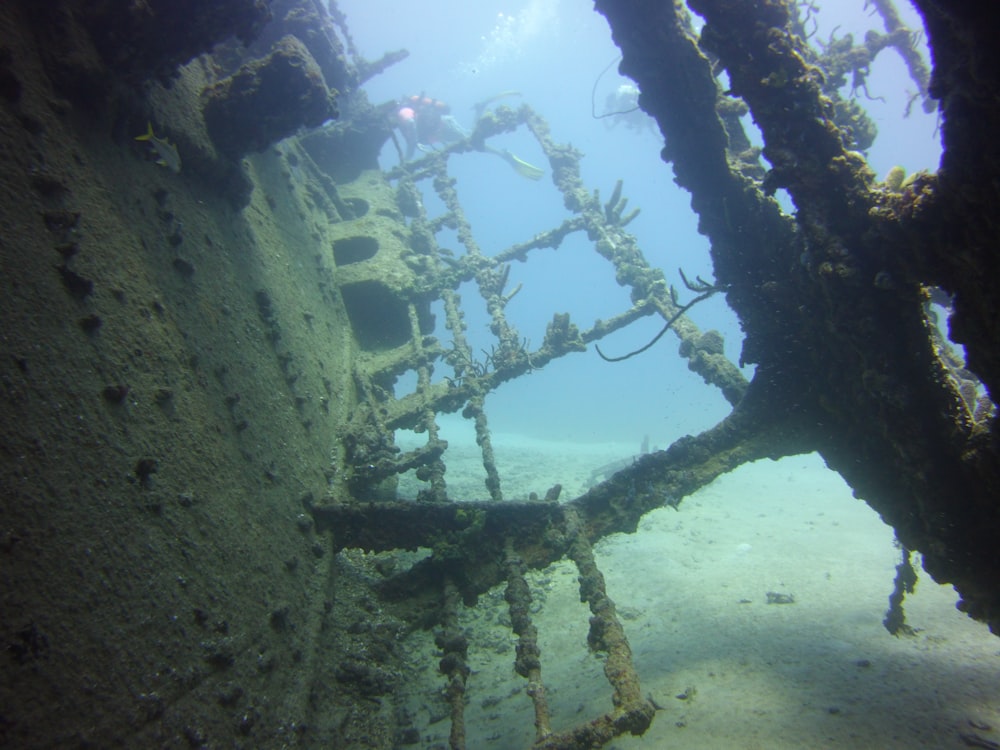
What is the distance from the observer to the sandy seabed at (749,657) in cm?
344

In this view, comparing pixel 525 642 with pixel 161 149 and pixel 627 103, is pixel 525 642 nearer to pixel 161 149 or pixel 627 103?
pixel 161 149

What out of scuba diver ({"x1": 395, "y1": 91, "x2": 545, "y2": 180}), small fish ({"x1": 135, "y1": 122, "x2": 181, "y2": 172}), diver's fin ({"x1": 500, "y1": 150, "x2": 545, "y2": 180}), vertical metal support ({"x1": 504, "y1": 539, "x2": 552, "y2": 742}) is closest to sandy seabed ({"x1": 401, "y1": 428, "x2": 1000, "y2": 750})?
vertical metal support ({"x1": 504, "y1": 539, "x2": 552, "y2": 742})

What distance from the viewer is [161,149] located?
374cm

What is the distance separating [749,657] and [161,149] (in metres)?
6.87

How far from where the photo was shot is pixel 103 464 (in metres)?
2.28

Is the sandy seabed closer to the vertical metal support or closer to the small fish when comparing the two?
the vertical metal support

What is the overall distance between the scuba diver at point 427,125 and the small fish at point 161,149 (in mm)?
14546

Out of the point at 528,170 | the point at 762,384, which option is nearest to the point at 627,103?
the point at 528,170

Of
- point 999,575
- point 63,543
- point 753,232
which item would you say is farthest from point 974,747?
point 63,543

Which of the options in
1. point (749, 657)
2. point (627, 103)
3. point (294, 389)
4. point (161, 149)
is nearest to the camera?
point (161, 149)

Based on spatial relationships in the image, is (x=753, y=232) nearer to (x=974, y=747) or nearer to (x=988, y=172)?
(x=988, y=172)

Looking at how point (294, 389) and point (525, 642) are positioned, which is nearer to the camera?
point (525, 642)

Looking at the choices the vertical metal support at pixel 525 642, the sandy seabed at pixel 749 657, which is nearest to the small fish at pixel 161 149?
the vertical metal support at pixel 525 642

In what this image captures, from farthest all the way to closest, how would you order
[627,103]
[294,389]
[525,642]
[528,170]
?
[627,103] < [528,170] < [294,389] < [525,642]
